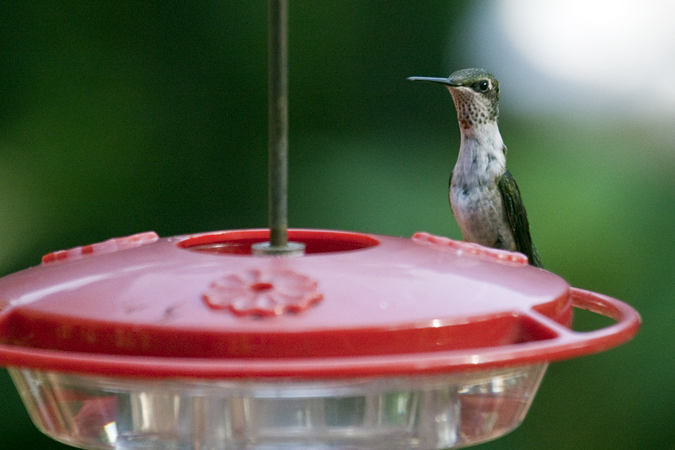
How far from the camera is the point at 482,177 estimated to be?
8.09ft

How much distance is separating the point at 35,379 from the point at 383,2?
2539mm

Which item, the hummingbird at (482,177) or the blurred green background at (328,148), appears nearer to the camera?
the hummingbird at (482,177)

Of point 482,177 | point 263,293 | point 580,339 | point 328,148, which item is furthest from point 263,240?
point 328,148

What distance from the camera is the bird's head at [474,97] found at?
95.8 inches

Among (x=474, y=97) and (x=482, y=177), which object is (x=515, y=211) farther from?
(x=474, y=97)

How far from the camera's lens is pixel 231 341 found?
2.62ft

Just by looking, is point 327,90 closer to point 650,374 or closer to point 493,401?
point 650,374

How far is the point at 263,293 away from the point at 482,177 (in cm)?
167

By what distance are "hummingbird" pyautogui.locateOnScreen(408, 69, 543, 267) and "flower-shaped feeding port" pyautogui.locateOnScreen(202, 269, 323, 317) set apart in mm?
1593

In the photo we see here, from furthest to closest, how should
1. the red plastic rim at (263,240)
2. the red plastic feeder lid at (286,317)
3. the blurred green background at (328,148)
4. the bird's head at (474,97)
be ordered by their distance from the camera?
the blurred green background at (328,148) < the bird's head at (474,97) < the red plastic rim at (263,240) < the red plastic feeder lid at (286,317)

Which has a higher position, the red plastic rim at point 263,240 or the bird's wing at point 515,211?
the red plastic rim at point 263,240

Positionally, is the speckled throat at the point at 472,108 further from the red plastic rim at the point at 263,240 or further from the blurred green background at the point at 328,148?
the red plastic rim at the point at 263,240

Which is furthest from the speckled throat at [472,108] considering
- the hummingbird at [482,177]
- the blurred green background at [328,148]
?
the blurred green background at [328,148]

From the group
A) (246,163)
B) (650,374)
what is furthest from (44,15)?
(650,374)
